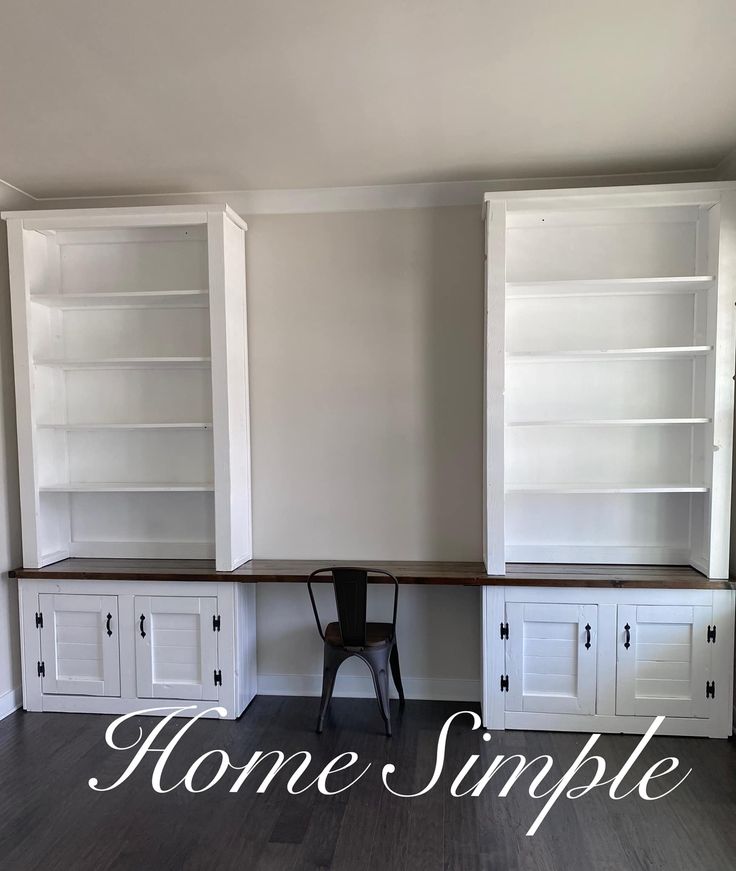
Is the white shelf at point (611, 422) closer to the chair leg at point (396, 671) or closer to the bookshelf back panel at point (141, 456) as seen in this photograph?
the chair leg at point (396, 671)

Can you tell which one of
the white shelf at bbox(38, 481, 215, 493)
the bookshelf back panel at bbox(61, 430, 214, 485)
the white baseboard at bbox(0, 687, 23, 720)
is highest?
the bookshelf back panel at bbox(61, 430, 214, 485)

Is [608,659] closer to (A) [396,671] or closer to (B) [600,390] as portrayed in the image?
(A) [396,671]

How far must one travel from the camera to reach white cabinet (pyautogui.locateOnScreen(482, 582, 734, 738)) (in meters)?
2.97

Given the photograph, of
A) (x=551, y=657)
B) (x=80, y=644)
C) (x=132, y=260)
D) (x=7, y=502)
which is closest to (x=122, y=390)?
(x=132, y=260)

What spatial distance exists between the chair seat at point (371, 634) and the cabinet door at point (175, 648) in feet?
1.97

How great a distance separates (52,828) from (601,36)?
339 cm

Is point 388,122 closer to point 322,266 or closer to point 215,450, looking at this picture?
point 322,266

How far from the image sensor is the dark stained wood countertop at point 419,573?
2.96 meters

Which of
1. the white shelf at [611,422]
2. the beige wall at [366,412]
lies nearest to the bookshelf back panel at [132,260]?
the beige wall at [366,412]

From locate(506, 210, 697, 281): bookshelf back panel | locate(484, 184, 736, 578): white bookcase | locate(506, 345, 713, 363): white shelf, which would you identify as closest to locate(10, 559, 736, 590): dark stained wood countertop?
locate(484, 184, 736, 578): white bookcase

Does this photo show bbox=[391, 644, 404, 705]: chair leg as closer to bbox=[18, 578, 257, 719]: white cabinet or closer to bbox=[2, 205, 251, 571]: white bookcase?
bbox=[18, 578, 257, 719]: white cabinet

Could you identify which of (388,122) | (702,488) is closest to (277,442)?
(388,122)

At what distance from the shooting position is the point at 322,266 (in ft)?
11.4

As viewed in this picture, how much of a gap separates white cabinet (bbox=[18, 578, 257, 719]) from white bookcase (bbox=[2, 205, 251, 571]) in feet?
0.83
